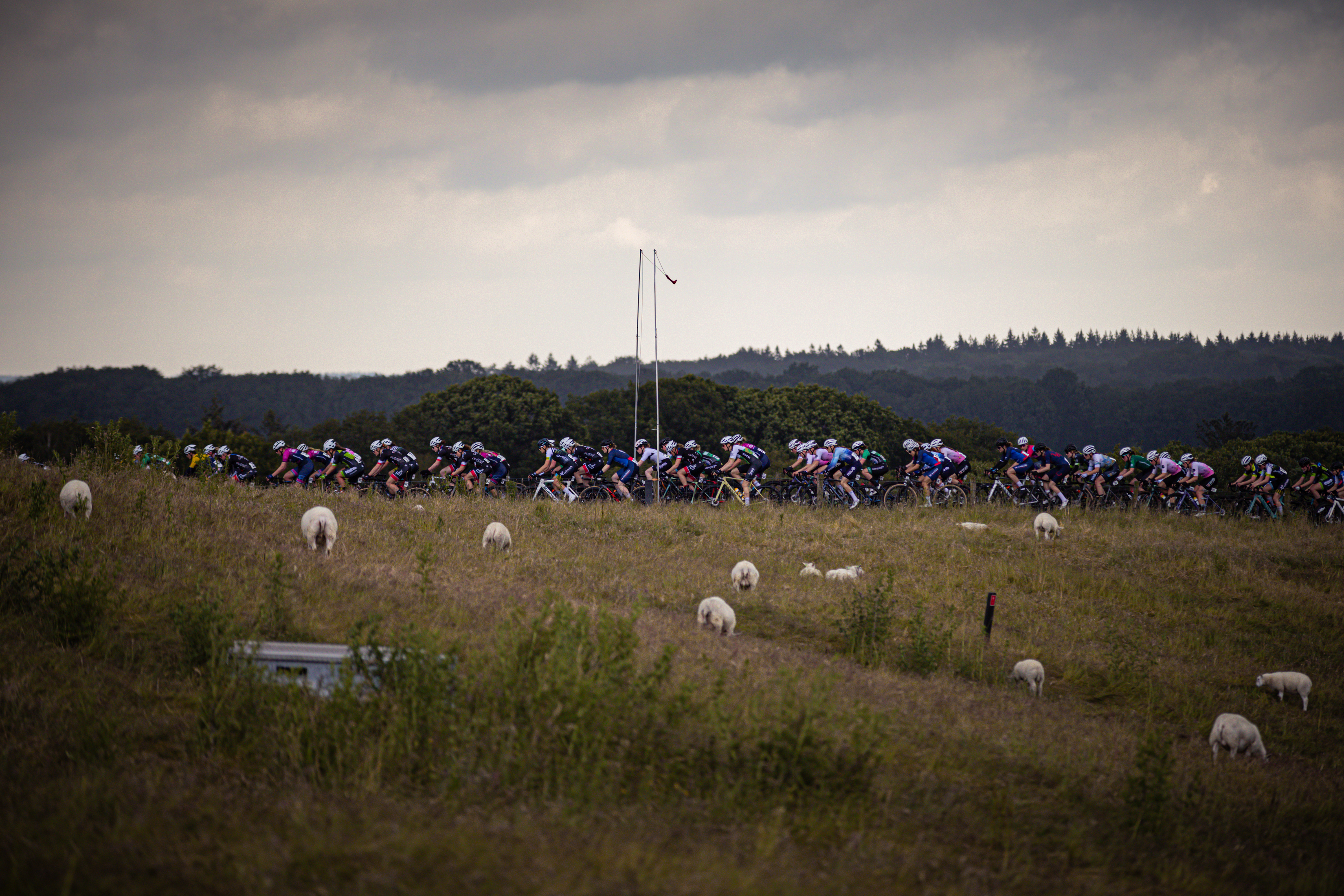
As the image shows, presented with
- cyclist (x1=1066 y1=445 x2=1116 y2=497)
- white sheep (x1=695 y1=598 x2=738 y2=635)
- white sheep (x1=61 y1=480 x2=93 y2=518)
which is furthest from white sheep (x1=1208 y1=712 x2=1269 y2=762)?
cyclist (x1=1066 y1=445 x2=1116 y2=497)

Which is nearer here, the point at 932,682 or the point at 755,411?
the point at 932,682

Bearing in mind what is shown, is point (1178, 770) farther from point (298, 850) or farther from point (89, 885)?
point (89, 885)

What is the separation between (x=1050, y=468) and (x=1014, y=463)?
3.38ft

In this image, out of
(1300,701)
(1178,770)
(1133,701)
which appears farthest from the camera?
(1300,701)

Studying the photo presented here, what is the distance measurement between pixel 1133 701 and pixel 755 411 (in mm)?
59453

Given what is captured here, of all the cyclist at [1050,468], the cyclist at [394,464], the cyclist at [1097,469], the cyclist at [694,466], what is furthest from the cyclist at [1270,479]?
the cyclist at [394,464]

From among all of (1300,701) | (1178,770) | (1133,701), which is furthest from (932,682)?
(1300,701)

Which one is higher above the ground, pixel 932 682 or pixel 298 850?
pixel 298 850

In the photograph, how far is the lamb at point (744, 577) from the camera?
13.2 m

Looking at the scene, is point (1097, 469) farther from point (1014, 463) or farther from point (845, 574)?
point (845, 574)

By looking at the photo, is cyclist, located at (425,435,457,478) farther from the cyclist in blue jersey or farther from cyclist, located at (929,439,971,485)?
cyclist, located at (929,439,971,485)

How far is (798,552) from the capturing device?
1673cm

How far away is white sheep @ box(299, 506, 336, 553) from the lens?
11344 millimetres

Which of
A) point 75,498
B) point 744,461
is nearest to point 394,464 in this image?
point 744,461
